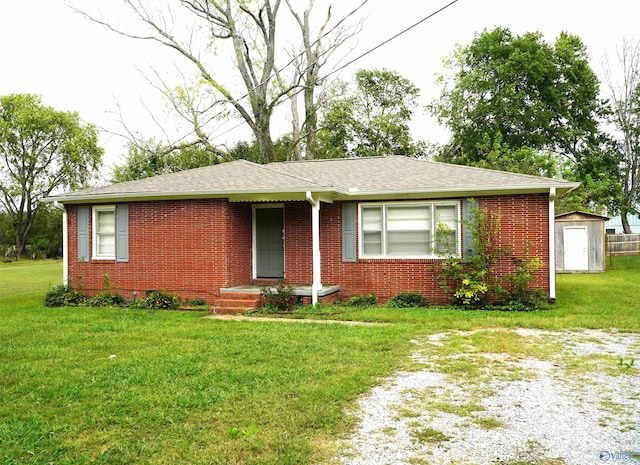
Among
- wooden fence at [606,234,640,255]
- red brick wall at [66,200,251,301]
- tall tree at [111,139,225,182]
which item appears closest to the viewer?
red brick wall at [66,200,251,301]

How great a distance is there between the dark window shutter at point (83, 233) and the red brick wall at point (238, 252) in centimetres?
29

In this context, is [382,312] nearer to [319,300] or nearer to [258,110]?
[319,300]

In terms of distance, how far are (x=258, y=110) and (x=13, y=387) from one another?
24.1 metres

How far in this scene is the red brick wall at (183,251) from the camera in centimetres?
1162

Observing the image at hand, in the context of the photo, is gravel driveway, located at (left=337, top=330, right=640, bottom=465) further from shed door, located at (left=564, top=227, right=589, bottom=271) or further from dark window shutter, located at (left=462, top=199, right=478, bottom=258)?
shed door, located at (left=564, top=227, right=589, bottom=271)

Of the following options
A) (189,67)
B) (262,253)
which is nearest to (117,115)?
(189,67)

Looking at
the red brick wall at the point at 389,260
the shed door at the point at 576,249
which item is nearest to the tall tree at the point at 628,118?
the shed door at the point at 576,249

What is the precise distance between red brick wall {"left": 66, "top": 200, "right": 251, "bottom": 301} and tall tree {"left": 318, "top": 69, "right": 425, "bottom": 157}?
19.7 m

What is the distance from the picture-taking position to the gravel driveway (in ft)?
Result: 11.8

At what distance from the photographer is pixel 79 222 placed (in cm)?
1291

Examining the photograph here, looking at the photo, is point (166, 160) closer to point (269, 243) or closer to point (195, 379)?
point (269, 243)

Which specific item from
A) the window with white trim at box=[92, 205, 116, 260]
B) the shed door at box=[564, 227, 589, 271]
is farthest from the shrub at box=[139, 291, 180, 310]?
the shed door at box=[564, 227, 589, 271]

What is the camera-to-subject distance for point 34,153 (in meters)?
38.0

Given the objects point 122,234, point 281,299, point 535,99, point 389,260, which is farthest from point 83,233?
point 535,99
